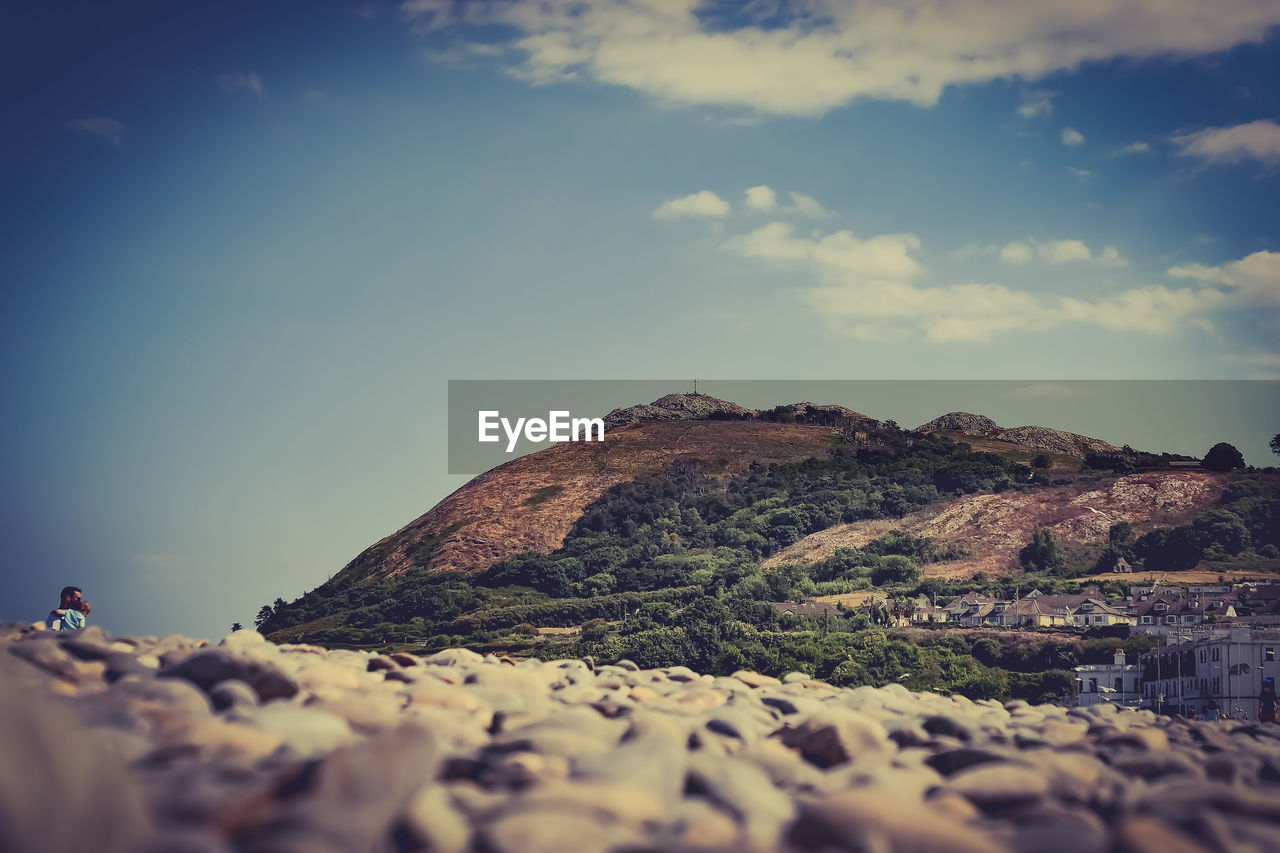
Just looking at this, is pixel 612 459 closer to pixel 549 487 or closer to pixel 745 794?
pixel 549 487

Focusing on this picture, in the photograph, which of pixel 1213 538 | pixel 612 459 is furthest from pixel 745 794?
pixel 612 459

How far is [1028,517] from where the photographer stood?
2104 inches

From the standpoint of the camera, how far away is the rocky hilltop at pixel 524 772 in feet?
12.9

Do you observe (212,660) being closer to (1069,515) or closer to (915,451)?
(1069,515)

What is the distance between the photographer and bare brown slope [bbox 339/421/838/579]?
59812 mm

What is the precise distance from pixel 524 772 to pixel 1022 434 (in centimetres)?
8019

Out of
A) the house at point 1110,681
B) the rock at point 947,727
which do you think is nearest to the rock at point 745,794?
the rock at point 947,727

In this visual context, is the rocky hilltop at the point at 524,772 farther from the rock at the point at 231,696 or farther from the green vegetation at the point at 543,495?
the green vegetation at the point at 543,495

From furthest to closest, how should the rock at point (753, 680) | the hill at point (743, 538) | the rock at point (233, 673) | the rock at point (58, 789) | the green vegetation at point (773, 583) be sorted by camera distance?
the hill at point (743, 538) < the green vegetation at point (773, 583) < the rock at point (753, 680) < the rock at point (233, 673) < the rock at point (58, 789)

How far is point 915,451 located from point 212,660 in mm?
66674

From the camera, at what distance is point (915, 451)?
70.4 m

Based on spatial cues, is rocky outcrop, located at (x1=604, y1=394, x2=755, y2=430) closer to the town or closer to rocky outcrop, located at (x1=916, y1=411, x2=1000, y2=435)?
rocky outcrop, located at (x1=916, y1=411, x2=1000, y2=435)

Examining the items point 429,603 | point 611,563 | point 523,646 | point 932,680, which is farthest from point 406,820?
point 611,563

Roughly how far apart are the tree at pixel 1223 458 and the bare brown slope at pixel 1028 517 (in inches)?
136
